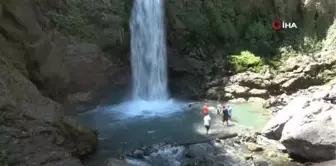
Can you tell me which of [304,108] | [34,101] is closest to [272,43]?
[304,108]

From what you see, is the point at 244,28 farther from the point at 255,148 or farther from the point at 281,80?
the point at 255,148

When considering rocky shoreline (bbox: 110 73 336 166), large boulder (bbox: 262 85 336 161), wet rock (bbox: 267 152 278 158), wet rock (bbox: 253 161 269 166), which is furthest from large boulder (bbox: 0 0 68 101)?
large boulder (bbox: 262 85 336 161)

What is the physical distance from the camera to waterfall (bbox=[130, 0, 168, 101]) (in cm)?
2728

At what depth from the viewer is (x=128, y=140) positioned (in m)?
18.4

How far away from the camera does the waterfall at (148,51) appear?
27281 millimetres

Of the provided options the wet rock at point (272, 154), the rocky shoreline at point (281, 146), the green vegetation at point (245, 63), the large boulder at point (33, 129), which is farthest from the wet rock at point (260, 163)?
the green vegetation at point (245, 63)

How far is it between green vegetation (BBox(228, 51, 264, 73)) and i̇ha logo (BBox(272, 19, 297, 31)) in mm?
3986

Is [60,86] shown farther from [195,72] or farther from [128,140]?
[195,72]

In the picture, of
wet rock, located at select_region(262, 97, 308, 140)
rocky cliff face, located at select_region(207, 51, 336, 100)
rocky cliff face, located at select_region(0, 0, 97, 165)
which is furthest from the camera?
rocky cliff face, located at select_region(207, 51, 336, 100)

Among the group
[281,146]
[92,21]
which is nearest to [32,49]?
[92,21]

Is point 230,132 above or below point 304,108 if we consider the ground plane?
below

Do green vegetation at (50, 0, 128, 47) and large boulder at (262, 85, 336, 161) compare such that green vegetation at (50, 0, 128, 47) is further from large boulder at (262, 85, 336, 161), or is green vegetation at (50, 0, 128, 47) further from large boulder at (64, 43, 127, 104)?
large boulder at (262, 85, 336, 161)

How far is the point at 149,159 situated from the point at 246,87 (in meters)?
12.3

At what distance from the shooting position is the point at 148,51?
2764cm
